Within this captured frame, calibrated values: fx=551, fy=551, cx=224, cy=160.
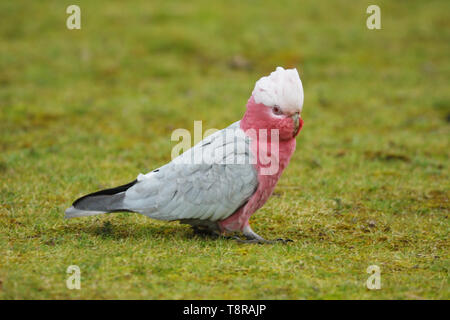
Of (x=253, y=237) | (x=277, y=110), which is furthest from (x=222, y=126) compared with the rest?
(x=277, y=110)

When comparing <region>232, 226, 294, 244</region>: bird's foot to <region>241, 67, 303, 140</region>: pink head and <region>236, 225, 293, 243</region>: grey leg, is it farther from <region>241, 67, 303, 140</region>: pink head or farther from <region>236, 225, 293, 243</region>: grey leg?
<region>241, 67, 303, 140</region>: pink head

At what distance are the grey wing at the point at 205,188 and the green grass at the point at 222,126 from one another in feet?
0.99

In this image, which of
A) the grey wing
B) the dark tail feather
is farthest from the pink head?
the dark tail feather

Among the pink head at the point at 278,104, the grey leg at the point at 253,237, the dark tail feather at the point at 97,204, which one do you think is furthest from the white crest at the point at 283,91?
the dark tail feather at the point at 97,204

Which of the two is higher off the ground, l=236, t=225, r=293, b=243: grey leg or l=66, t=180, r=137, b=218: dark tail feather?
l=66, t=180, r=137, b=218: dark tail feather

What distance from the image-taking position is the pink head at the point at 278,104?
4.71m

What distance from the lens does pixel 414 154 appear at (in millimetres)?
8094

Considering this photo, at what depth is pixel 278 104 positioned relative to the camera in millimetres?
4758

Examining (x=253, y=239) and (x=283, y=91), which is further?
(x=253, y=239)

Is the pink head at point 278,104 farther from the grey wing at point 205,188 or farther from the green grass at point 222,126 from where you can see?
the green grass at point 222,126

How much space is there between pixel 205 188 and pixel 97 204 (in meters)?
0.96

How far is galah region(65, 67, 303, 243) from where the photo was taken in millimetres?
4836

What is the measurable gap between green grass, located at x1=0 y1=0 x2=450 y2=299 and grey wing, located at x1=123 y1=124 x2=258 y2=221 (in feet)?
0.99

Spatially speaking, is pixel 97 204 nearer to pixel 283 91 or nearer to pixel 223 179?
pixel 223 179
